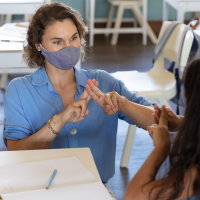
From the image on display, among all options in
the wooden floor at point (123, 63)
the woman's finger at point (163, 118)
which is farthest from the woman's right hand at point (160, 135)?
the wooden floor at point (123, 63)

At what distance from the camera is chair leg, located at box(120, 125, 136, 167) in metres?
2.00

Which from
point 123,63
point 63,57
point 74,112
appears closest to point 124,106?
point 74,112

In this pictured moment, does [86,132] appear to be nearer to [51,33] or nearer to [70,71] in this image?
[70,71]

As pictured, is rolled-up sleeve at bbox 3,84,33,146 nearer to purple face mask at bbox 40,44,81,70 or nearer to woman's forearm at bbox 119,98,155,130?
purple face mask at bbox 40,44,81,70

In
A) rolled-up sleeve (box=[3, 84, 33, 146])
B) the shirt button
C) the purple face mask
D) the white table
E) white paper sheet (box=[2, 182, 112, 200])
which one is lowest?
the white table

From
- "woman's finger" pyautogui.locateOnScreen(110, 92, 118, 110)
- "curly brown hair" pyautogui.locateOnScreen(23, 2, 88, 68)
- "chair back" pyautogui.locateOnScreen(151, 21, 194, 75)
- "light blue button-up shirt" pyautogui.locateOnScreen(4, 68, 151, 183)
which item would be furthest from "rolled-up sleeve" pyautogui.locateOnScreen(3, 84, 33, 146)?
"chair back" pyautogui.locateOnScreen(151, 21, 194, 75)

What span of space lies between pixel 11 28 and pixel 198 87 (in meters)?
1.77

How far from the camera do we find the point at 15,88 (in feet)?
4.22

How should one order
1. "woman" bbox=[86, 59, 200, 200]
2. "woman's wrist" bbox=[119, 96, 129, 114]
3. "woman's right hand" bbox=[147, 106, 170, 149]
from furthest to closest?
1. "woman's wrist" bbox=[119, 96, 129, 114]
2. "woman's right hand" bbox=[147, 106, 170, 149]
3. "woman" bbox=[86, 59, 200, 200]

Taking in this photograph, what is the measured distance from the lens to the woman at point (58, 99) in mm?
1235

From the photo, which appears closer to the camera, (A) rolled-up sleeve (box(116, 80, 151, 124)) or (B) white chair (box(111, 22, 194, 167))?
(A) rolled-up sleeve (box(116, 80, 151, 124))

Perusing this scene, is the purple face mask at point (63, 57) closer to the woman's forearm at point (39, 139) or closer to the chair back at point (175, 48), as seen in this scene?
the woman's forearm at point (39, 139)

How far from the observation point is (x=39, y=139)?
121 centimetres

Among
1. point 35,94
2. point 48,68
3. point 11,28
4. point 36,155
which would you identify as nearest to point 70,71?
point 48,68
